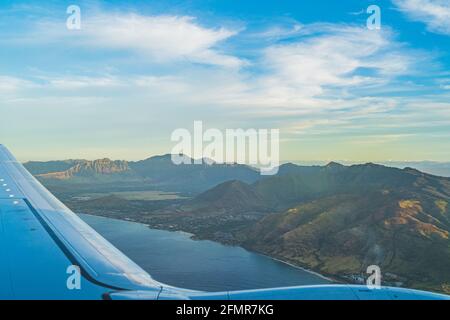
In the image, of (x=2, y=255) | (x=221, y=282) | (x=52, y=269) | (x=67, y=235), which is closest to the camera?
(x=52, y=269)

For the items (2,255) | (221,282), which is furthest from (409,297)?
(221,282)

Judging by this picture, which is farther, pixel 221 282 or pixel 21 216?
pixel 221 282

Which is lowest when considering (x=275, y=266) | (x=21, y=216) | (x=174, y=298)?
(x=275, y=266)
